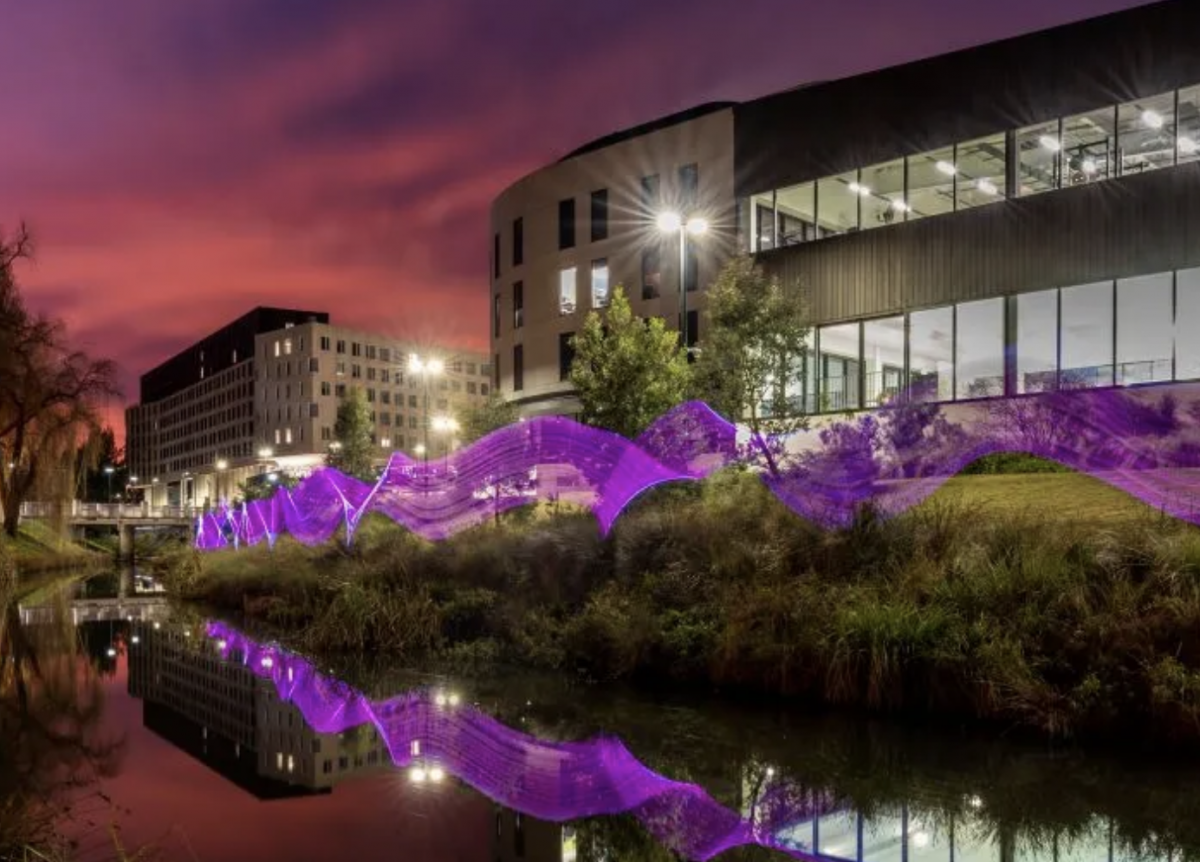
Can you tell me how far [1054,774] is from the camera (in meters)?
10.8

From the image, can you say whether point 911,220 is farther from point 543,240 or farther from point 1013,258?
point 543,240

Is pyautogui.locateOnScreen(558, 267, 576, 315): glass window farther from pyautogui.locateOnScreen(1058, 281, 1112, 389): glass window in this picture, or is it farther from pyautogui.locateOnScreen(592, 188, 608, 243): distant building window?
pyautogui.locateOnScreen(1058, 281, 1112, 389): glass window

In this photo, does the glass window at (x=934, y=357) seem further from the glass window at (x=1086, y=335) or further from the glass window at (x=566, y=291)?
the glass window at (x=566, y=291)

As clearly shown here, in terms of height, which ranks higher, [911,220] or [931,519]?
[911,220]

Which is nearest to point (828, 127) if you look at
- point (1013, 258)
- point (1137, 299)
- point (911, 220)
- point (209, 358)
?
point (911, 220)

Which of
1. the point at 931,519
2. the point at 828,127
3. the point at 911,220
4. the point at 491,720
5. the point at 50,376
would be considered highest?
the point at 828,127

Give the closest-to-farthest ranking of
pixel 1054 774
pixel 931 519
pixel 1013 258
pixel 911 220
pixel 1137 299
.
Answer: pixel 1054 774
pixel 931 519
pixel 1137 299
pixel 1013 258
pixel 911 220

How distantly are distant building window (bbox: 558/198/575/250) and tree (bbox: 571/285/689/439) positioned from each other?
2158 centimetres

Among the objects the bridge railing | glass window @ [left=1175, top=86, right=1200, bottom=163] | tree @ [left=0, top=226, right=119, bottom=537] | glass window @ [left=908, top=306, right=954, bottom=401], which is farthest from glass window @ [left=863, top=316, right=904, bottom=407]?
the bridge railing

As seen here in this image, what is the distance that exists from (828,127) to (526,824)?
30.1 m

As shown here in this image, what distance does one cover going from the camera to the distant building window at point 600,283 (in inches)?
1854

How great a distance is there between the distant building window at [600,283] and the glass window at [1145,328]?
2269 centimetres

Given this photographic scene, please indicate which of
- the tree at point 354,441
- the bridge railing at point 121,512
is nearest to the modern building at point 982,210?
the tree at point 354,441

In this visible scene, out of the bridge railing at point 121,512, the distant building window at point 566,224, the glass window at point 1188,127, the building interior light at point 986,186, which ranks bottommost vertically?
the bridge railing at point 121,512
